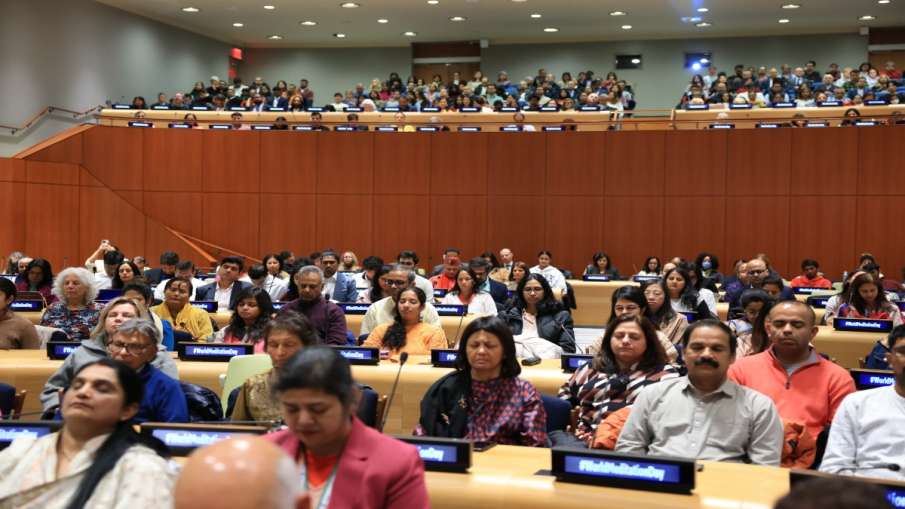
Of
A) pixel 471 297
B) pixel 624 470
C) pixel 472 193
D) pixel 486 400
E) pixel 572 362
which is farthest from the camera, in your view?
pixel 472 193

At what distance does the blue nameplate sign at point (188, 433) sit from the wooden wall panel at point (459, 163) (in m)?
13.7

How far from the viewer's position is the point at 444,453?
3.06 metres

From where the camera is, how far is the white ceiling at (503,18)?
1986 cm

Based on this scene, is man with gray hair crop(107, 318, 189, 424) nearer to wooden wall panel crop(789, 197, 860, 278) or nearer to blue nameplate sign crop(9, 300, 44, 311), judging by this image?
blue nameplate sign crop(9, 300, 44, 311)

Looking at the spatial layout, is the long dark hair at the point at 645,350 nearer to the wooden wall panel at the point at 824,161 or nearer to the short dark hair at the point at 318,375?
the short dark hair at the point at 318,375

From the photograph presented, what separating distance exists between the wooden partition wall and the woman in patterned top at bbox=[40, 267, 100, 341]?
33.1 ft

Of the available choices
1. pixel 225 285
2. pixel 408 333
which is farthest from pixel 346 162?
pixel 408 333

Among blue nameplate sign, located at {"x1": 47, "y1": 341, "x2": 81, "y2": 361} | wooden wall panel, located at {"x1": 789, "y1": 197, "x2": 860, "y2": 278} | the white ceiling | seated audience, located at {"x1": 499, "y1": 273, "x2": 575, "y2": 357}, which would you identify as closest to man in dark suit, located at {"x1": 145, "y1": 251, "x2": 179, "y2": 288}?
blue nameplate sign, located at {"x1": 47, "y1": 341, "x2": 81, "y2": 361}

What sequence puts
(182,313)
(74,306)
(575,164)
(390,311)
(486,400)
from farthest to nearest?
(575,164)
(390,311)
(182,313)
(74,306)
(486,400)

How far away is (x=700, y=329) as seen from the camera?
141 inches

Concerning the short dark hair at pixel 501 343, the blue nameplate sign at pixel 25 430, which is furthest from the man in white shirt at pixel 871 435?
the blue nameplate sign at pixel 25 430

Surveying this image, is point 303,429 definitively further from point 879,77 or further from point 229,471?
point 879,77

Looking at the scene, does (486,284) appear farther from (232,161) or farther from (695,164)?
(232,161)

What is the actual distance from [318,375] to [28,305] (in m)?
7.16
